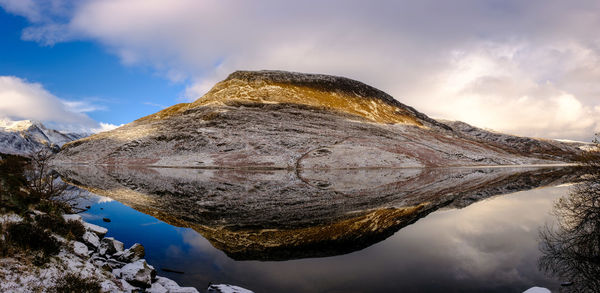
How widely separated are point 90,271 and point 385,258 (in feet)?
28.6

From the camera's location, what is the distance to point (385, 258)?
1066 cm

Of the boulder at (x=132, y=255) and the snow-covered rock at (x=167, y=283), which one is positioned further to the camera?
the boulder at (x=132, y=255)

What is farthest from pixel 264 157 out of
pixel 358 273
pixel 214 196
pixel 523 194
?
pixel 358 273

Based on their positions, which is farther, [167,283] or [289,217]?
[289,217]

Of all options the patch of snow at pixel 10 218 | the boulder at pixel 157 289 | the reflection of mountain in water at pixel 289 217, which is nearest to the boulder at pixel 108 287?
the boulder at pixel 157 289

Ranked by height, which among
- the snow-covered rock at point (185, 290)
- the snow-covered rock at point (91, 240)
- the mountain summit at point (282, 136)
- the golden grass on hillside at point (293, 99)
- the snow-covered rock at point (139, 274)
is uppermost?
the golden grass on hillside at point (293, 99)

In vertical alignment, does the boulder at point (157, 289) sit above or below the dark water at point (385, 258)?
below

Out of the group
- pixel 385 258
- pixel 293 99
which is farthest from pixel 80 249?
pixel 293 99

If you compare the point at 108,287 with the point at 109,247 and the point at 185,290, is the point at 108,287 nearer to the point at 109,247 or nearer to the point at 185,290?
the point at 185,290

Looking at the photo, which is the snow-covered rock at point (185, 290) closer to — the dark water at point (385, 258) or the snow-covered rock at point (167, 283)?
the snow-covered rock at point (167, 283)

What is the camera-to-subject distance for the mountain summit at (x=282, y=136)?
74.3 metres

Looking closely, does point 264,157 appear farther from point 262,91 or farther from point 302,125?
point 262,91

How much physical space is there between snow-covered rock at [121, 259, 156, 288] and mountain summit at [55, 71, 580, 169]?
58345mm

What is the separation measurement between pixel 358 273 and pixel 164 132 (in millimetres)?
89440
